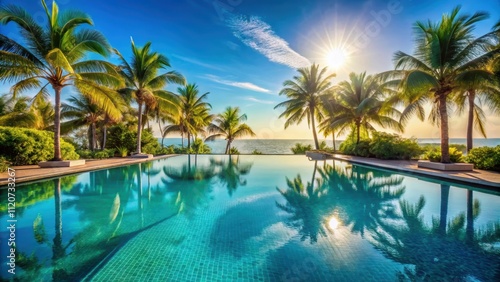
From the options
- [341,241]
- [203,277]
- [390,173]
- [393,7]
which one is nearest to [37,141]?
[203,277]

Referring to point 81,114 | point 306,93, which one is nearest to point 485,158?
point 306,93

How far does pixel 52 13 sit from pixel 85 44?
1.59 metres

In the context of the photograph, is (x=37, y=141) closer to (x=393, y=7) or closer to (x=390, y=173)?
(x=390, y=173)

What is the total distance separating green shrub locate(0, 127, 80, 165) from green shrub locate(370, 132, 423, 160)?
17.9 meters

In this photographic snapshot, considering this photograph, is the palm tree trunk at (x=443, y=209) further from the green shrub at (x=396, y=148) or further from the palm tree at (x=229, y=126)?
the palm tree at (x=229, y=126)

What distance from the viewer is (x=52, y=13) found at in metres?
8.48

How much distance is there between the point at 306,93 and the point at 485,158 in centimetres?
1086

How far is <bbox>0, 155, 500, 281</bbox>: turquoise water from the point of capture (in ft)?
8.16

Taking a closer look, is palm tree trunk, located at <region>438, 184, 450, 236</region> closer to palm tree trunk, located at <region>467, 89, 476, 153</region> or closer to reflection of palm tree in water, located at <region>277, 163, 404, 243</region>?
reflection of palm tree in water, located at <region>277, 163, 404, 243</region>

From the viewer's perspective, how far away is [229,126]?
20625mm

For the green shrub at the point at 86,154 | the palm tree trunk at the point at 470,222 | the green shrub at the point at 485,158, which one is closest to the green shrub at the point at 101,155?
the green shrub at the point at 86,154

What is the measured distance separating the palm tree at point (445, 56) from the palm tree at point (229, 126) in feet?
46.5

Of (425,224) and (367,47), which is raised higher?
(367,47)

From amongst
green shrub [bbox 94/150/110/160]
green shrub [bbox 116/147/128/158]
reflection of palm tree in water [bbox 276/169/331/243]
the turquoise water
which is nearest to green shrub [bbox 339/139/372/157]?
the turquoise water
